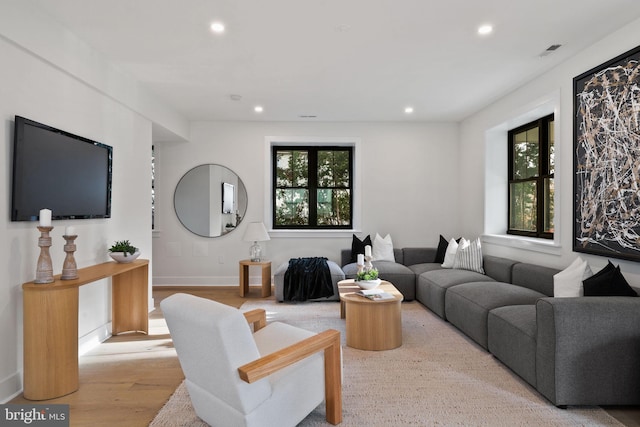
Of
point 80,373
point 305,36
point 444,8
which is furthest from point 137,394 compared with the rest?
point 444,8

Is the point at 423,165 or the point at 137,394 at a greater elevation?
the point at 423,165

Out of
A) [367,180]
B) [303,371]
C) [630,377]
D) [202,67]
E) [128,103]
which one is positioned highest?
[202,67]

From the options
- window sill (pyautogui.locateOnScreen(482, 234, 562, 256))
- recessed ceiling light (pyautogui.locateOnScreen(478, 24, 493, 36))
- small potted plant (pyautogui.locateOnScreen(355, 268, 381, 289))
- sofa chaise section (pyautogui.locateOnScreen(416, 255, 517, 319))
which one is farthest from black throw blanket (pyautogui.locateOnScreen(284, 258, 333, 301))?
recessed ceiling light (pyautogui.locateOnScreen(478, 24, 493, 36))

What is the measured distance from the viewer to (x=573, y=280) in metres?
2.99

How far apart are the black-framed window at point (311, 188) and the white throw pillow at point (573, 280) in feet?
12.0

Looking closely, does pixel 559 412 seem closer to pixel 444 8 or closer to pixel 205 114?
pixel 444 8

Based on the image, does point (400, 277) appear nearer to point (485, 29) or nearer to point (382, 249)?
point (382, 249)

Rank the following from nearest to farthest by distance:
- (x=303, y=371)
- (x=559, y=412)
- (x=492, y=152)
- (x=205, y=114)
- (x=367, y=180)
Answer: (x=303, y=371), (x=559, y=412), (x=492, y=152), (x=205, y=114), (x=367, y=180)

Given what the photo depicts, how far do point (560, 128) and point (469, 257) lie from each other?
186 centimetres

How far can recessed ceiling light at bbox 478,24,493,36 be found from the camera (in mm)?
3008

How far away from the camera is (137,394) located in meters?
2.56

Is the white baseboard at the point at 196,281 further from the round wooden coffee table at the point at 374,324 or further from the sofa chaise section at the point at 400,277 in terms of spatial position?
the round wooden coffee table at the point at 374,324

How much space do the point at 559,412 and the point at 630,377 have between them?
0.49 metres

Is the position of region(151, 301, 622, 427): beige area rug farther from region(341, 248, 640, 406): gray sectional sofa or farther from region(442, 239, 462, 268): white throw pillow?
region(442, 239, 462, 268): white throw pillow
